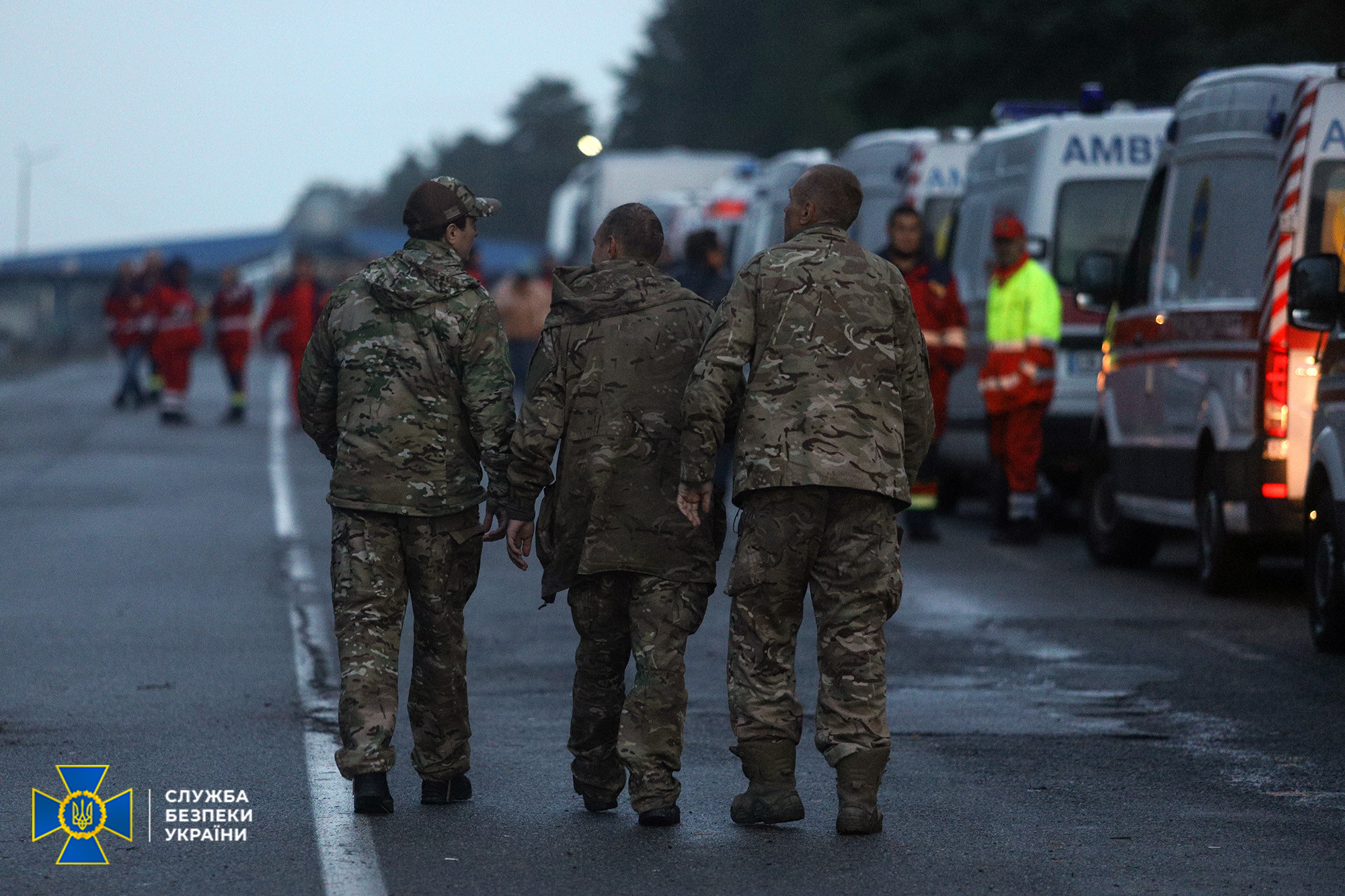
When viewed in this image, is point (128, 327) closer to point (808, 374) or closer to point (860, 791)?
point (808, 374)

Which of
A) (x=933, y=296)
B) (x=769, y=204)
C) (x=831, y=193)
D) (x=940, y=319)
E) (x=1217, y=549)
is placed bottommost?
(x=1217, y=549)

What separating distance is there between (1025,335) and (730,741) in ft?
22.0

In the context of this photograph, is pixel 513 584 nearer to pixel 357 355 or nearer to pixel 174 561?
pixel 174 561

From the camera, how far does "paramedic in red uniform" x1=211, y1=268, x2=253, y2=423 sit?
86.7 ft

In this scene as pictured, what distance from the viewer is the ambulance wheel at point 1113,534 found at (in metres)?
13.3

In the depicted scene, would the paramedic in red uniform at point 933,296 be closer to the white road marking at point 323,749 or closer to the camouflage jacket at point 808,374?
the white road marking at point 323,749

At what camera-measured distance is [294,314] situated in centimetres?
2522

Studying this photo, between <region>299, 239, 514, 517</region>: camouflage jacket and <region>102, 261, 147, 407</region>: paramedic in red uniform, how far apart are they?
22.4m

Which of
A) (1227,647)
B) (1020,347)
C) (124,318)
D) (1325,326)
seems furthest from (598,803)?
(124,318)

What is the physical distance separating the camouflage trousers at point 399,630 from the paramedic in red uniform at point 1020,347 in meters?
7.72

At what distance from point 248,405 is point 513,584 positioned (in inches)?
759

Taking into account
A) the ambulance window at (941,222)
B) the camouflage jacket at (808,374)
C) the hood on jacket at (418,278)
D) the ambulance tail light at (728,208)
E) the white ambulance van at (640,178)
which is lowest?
the camouflage jacket at (808,374)

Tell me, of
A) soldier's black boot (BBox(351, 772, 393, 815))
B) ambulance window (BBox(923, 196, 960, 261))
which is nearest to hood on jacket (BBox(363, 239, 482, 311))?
soldier's black boot (BBox(351, 772, 393, 815))

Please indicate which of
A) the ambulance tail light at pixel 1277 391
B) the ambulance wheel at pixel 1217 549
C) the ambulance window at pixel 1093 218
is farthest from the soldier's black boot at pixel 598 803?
the ambulance window at pixel 1093 218
